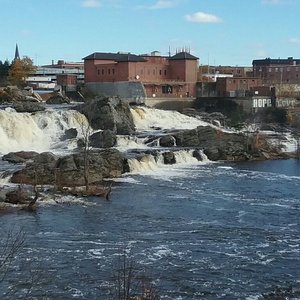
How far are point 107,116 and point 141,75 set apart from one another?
2161cm

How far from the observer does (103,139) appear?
46.7m

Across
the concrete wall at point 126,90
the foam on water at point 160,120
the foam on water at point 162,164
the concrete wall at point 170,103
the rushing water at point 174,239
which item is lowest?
the rushing water at point 174,239

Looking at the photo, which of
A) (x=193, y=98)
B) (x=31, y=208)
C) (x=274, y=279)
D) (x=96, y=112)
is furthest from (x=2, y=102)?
(x=274, y=279)

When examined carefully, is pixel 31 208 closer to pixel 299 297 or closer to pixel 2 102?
pixel 299 297

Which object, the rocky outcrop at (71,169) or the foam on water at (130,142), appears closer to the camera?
the rocky outcrop at (71,169)

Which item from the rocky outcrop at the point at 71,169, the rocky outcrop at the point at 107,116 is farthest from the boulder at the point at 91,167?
the rocky outcrop at the point at 107,116

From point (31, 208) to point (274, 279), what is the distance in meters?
12.4

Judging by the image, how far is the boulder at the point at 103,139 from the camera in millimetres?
46438

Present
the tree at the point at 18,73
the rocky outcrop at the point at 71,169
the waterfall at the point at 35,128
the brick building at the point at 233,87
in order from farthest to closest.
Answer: the tree at the point at 18,73, the brick building at the point at 233,87, the waterfall at the point at 35,128, the rocky outcrop at the point at 71,169

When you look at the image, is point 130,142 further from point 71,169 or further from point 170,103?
point 170,103

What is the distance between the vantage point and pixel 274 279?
Result: 18.4 meters

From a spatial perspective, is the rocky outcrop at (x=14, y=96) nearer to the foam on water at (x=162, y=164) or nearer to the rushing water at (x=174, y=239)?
the foam on water at (x=162, y=164)

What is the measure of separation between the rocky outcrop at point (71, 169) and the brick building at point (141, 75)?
3277 cm

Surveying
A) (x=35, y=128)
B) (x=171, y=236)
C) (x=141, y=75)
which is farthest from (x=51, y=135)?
(x=171, y=236)
